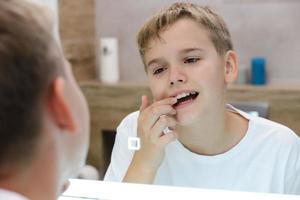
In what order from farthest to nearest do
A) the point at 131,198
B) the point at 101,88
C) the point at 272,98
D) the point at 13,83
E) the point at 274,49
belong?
the point at 101,88, the point at 274,49, the point at 272,98, the point at 131,198, the point at 13,83

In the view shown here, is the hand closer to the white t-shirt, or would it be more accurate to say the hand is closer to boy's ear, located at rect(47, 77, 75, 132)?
the white t-shirt

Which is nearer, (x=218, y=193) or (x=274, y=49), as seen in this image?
(x=218, y=193)

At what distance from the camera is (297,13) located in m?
1.16

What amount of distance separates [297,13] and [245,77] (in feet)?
0.68

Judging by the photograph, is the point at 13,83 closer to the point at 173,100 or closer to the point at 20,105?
the point at 20,105

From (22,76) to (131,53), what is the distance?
2.27 ft

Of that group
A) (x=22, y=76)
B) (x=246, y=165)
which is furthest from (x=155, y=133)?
(x=22, y=76)

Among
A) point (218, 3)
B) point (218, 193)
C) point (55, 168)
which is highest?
point (218, 3)

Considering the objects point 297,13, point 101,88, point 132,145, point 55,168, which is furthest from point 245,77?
point 55,168

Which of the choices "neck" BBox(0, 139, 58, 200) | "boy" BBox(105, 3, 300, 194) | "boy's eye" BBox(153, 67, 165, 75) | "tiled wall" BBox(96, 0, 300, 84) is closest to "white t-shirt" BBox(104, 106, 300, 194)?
"boy" BBox(105, 3, 300, 194)

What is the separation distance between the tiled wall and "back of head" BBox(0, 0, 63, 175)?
0.57 metres

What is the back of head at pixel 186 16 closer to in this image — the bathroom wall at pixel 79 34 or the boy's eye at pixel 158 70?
the boy's eye at pixel 158 70

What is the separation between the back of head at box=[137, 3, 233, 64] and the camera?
28.4 inches

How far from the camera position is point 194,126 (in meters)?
0.79
